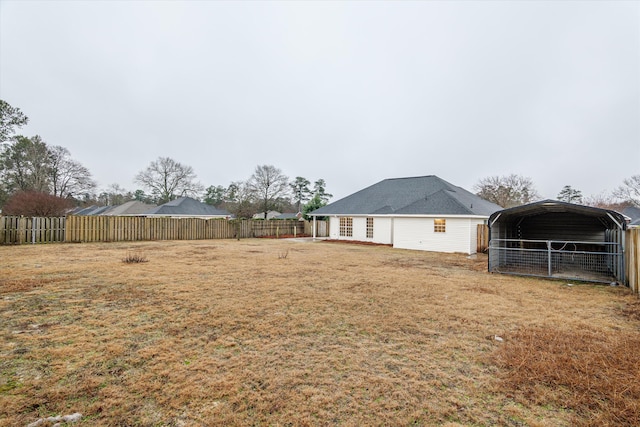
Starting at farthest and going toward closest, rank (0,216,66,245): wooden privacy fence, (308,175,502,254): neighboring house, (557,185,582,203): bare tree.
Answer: (557,185,582,203): bare tree, (308,175,502,254): neighboring house, (0,216,66,245): wooden privacy fence

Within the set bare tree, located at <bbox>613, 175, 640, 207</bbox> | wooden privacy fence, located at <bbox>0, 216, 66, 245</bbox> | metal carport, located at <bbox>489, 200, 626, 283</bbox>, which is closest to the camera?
metal carport, located at <bbox>489, 200, 626, 283</bbox>

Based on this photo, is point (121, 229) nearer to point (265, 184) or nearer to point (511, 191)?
point (265, 184)

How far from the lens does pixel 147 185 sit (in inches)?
1644

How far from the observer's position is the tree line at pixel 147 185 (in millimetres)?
22438

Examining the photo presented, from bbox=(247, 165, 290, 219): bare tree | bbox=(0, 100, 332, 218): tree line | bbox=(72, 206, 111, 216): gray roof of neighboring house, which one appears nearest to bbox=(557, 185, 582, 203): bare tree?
bbox=(0, 100, 332, 218): tree line

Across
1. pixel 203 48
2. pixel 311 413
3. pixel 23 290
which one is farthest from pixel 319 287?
pixel 203 48

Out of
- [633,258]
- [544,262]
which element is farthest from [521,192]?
[633,258]

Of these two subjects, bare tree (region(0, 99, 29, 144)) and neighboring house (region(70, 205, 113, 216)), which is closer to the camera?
bare tree (region(0, 99, 29, 144))

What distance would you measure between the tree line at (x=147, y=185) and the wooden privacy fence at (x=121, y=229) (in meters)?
4.78

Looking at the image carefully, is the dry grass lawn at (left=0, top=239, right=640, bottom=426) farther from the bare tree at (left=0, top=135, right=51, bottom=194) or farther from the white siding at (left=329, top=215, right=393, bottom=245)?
the bare tree at (left=0, top=135, right=51, bottom=194)

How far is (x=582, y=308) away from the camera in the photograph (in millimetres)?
5441

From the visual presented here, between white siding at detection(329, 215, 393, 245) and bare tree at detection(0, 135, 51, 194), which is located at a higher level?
bare tree at detection(0, 135, 51, 194)

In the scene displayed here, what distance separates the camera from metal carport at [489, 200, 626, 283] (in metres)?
8.20

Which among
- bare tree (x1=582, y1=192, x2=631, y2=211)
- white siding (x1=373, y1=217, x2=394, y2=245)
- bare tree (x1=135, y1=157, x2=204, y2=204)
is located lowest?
white siding (x1=373, y1=217, x2=394, y2=245)
